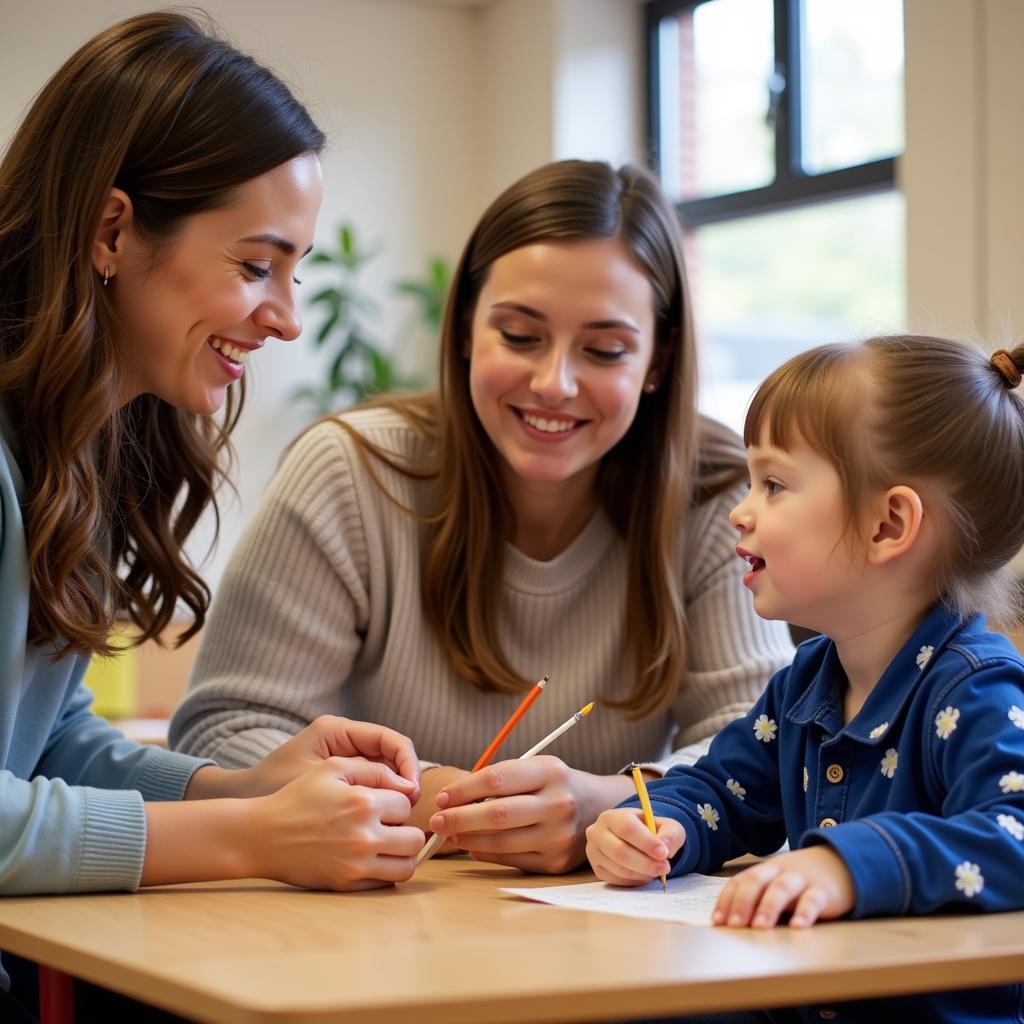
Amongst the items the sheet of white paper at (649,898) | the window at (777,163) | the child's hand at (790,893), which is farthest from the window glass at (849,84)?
the child's hand at (790,893)

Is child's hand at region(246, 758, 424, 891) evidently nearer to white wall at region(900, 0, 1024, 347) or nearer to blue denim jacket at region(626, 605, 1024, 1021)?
blue denim jacket at region(626, 605, 1024, 1021)

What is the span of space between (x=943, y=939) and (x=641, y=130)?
→ 524 centimetres

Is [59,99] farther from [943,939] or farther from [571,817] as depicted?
[943,939]

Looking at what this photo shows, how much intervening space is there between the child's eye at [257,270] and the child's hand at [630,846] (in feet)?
2.16

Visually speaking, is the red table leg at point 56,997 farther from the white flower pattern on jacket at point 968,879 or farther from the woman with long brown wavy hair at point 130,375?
the white flower pattern on jacket at point 968,879

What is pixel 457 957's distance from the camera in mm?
874

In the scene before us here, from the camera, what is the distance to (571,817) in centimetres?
139

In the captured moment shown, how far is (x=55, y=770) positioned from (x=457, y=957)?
0.84 metres

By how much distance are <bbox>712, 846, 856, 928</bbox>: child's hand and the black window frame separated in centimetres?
395

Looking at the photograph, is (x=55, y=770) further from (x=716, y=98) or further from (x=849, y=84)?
(x=716, y=98)

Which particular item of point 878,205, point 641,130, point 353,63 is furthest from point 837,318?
point 353,63

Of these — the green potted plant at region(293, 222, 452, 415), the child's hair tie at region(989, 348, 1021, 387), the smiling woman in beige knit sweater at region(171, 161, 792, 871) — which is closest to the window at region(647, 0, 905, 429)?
the green potted plant at region(293, 222, 452, 415)

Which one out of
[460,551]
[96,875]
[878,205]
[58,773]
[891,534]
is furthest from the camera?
[878,205]

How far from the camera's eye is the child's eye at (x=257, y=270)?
149 cm
